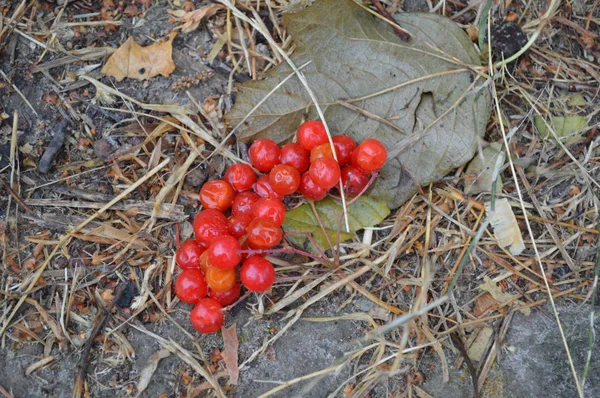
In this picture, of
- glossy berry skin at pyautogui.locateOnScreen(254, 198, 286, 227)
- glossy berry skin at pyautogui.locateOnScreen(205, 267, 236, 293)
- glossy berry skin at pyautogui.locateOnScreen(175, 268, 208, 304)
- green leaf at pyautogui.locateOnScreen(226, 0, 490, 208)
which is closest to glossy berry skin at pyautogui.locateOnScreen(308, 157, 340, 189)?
glossy berry skin at pyautogui.locateOnScreen(254, 198, 286, 227)

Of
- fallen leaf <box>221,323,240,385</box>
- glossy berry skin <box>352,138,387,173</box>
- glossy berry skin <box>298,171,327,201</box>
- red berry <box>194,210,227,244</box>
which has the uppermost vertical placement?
glossy berry skin <box>352,138,387,173</box>

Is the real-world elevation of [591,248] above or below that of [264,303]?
above

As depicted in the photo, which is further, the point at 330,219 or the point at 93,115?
the point at 93,115

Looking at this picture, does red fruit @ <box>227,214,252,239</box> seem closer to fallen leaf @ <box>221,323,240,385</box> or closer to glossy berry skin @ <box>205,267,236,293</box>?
glossy berry skin @ <box>205,267,236,293</box>

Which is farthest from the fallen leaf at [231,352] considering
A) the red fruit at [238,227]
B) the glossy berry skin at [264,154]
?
the glossy berry skin at [264,154]

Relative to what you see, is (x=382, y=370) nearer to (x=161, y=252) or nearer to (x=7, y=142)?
(x=161, y=252)

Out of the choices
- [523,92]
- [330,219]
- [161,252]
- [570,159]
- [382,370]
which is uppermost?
[523,92]

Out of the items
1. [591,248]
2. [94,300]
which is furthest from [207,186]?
[591,248]
